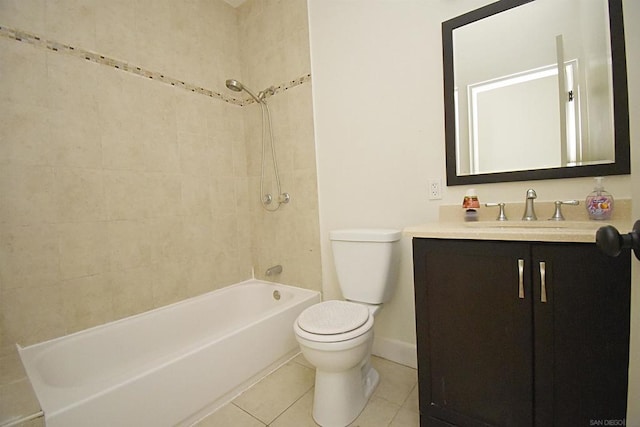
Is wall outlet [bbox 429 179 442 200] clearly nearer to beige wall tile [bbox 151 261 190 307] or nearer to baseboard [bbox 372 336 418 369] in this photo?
baseboard [bbox 372 336 418 369]

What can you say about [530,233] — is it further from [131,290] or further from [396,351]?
[131,290]

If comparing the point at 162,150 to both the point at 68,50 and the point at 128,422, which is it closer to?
the point at 68,50

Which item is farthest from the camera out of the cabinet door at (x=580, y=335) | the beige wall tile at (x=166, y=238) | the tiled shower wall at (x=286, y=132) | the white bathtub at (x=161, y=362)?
the tiled shower wall at (x=286, y=132)

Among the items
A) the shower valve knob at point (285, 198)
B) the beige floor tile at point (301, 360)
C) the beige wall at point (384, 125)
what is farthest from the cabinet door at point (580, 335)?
the shower valve knob at point (285, 198)

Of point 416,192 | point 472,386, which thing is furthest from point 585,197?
point 472,386

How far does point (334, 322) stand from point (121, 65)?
184 cm

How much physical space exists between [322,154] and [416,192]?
0.68 metres

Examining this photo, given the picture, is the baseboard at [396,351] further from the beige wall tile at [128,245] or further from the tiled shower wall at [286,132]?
the beige wall tile at [128,245]

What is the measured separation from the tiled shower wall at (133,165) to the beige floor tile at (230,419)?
0.79 m

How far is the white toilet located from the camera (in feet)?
3.59

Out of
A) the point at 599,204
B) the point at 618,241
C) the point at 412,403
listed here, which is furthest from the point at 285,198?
the point at 618,241

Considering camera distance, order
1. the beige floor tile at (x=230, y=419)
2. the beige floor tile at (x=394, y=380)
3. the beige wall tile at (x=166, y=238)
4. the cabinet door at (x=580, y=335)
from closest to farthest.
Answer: the cabinet door at (x=580, y=335)
the beige floor tile at (x=230, y=419)
the beige floor tile at (x=394, y=380)
the beige wall tile at (x=166, y=238)

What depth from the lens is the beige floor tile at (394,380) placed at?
51.9 inches

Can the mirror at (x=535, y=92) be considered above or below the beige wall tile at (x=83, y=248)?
above
